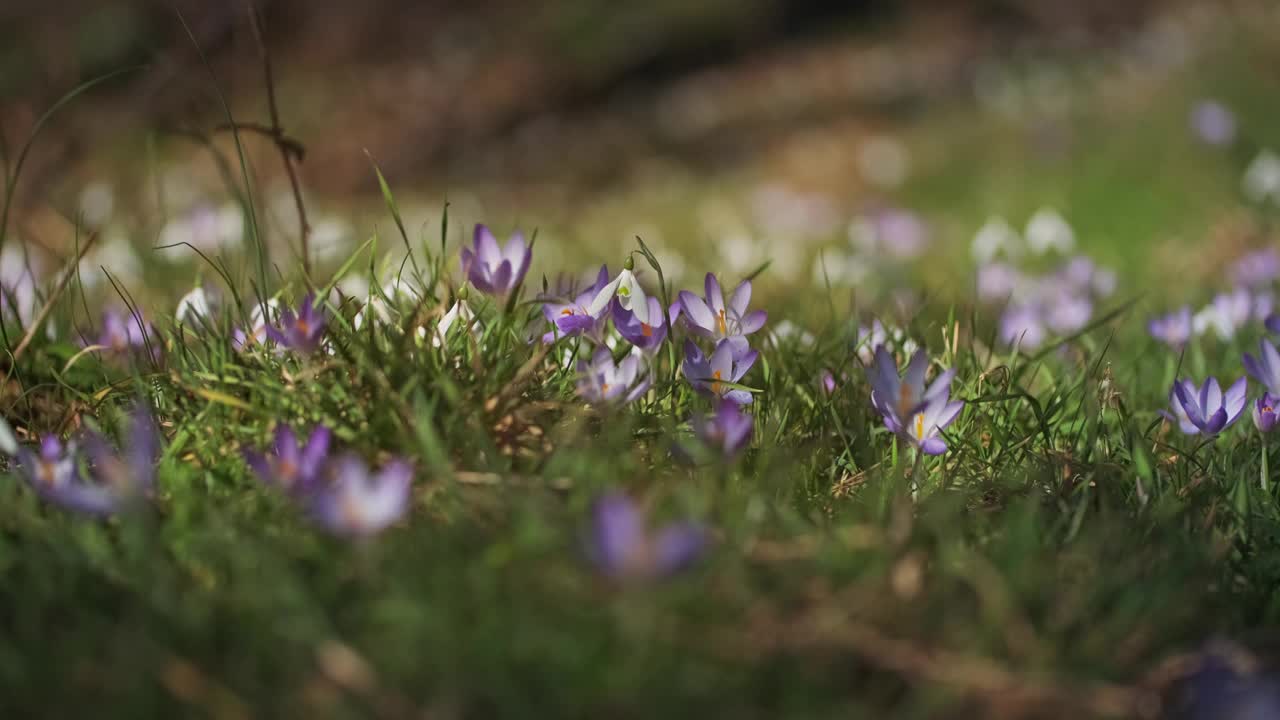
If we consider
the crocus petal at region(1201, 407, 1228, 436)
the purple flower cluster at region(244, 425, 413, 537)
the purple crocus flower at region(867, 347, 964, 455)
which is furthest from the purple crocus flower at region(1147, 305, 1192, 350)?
the purple flower cluster at region(244, 425, 413, 537)

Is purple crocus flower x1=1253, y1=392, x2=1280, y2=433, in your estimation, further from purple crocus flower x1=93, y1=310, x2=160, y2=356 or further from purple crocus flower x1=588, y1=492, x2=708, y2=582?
purple crocus flower x1=93, y1=310, x2=160, y2=356

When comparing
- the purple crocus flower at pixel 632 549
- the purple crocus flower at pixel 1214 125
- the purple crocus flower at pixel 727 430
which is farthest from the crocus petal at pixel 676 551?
the purple crocus flower at pixel 1214 125

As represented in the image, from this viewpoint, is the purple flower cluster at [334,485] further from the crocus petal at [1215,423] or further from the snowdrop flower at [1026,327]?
the snowdrop flower at [1026,327]

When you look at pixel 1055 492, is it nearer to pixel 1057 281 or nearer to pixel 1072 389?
pixel 1072 389

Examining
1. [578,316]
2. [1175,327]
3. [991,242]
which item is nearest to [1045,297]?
[1175,327]

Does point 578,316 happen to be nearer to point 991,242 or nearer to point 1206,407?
point 1206,407

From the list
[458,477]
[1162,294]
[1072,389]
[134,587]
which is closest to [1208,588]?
[1072,389]
